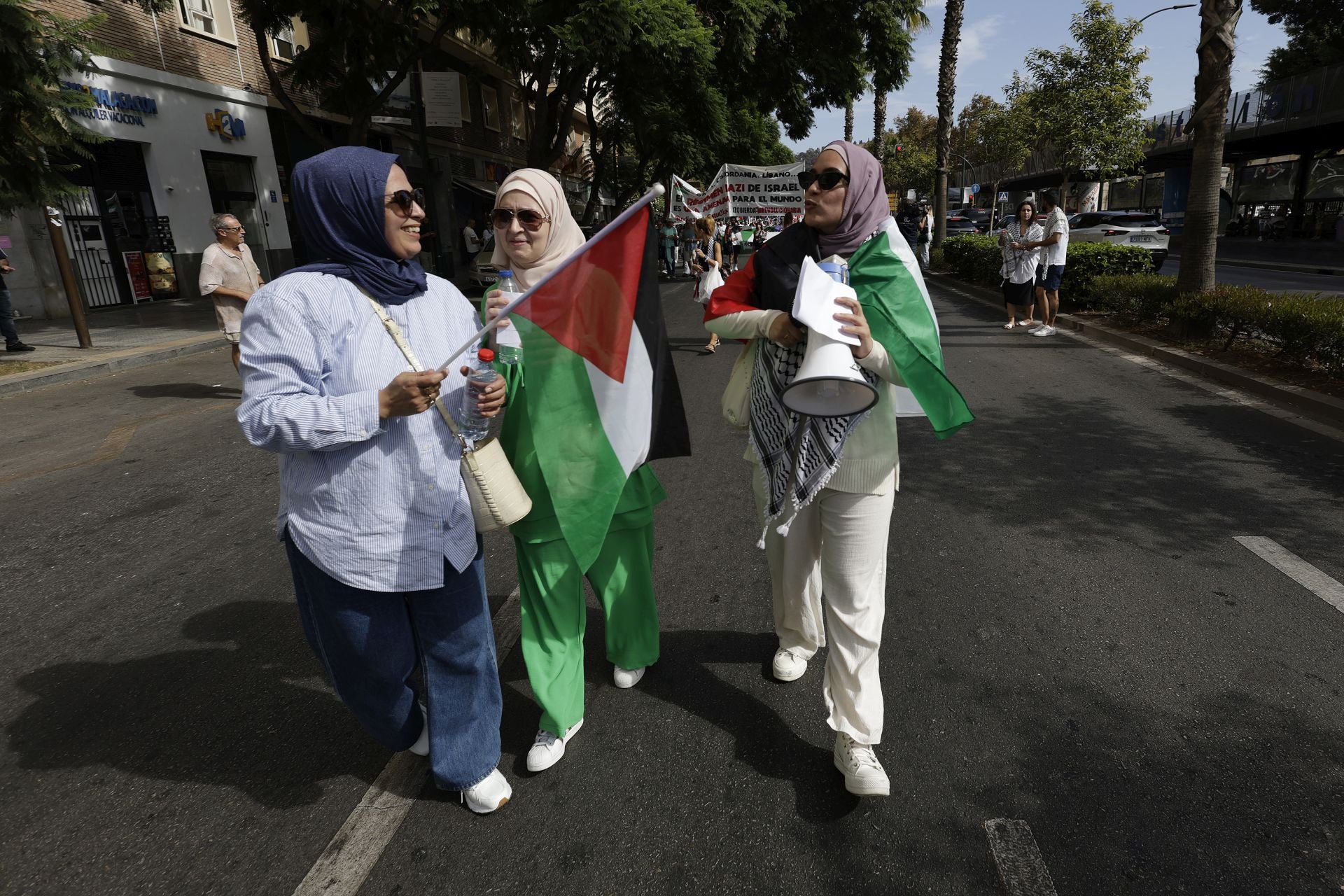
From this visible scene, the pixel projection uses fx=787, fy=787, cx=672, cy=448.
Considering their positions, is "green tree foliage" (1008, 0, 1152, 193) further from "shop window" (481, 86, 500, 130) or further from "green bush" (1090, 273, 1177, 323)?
"shop window" (481, 86, 500, 130)

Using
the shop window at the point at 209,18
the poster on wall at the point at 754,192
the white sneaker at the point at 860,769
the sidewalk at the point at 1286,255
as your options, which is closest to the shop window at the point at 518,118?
the shop window at the point at 209,18

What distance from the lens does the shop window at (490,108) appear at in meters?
31.1

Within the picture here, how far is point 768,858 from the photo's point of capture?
216 cm

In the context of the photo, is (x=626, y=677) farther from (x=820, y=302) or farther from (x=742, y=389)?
(x=820, y=302)

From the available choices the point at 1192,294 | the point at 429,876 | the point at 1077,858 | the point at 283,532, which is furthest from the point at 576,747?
the point at 1192,294

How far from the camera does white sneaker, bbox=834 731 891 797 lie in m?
2.28

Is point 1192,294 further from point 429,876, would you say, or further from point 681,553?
point 429,876

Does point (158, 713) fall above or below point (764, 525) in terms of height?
below

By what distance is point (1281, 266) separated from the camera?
70.5 feet

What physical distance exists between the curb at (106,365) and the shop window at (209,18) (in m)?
9.94

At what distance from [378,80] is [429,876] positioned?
667 inches

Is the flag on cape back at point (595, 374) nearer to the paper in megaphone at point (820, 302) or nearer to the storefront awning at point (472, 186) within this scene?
the paper in megaphone at point (820, 302)

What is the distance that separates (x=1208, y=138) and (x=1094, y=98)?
11842 mm

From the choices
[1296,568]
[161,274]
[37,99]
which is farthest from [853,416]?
[161,274]
